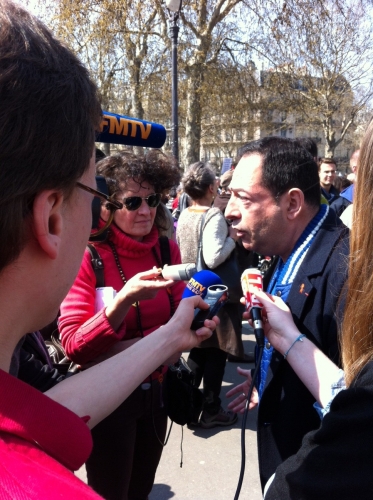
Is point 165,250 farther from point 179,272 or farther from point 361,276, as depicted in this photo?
point 361,276

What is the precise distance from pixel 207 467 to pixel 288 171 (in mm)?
2256

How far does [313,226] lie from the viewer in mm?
2041

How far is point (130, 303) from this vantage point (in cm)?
201

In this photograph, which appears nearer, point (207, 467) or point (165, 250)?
point (165, 250)

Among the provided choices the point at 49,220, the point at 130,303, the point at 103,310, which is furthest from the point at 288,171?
the point at 49,220

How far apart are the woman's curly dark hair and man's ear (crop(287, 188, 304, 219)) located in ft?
2.42

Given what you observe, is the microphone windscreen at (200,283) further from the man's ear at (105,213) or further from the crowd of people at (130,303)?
the man's ear at (105,213)

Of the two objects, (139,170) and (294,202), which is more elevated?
(139,170)

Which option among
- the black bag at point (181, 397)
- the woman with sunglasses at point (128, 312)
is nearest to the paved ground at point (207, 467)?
the woman with sunglasses at point (128, 312)

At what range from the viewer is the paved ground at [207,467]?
299cm

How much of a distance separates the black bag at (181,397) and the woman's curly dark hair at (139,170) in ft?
3.20

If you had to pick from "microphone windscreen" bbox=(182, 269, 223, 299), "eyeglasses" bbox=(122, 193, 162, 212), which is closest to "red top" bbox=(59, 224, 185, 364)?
"eyeglasses" bbox=(122, 193, 162, 212)

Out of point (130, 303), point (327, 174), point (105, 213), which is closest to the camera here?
point (130, 303)

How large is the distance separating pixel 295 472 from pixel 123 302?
1.14 m
